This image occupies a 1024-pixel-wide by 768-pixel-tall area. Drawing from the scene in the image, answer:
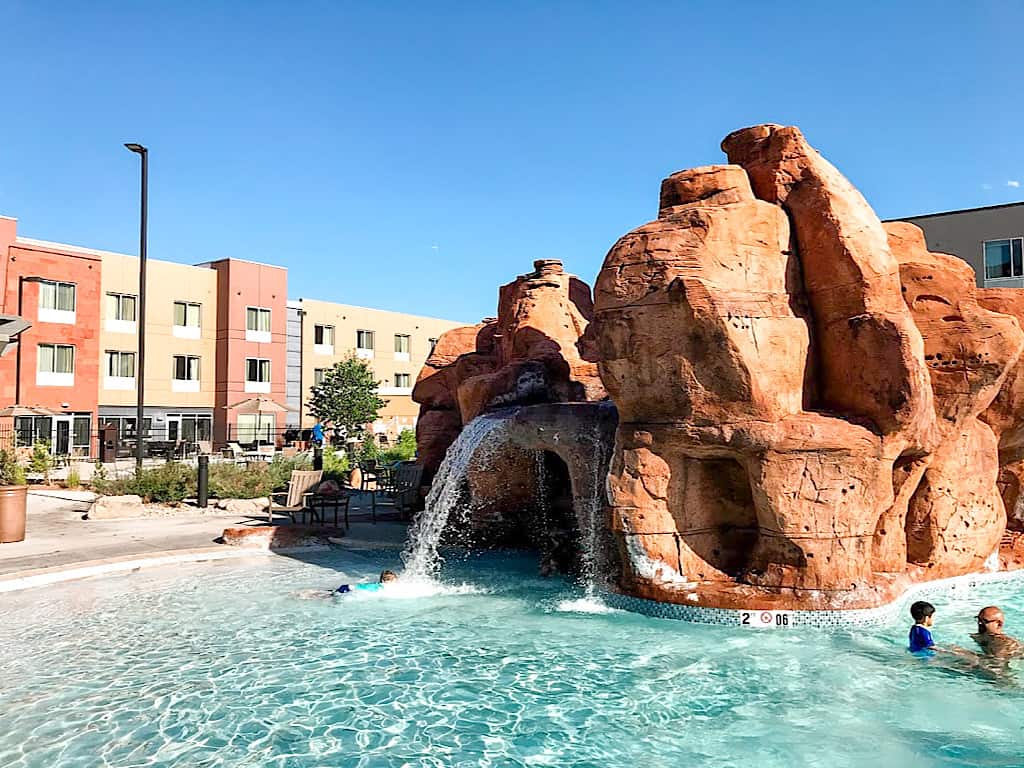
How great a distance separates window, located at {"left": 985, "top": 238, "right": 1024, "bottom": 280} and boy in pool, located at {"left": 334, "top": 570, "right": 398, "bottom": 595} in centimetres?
3074

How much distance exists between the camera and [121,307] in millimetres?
35375

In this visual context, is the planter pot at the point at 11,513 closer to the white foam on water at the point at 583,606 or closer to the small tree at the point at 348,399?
the white foam on water at the point at 583,606

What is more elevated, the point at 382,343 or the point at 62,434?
the point at 382,343

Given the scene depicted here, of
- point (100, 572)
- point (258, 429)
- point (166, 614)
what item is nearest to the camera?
point (166, 614)

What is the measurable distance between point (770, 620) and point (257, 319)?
1367 inches


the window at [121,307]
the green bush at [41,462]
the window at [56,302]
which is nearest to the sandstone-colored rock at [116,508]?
the green bush at [41,462]

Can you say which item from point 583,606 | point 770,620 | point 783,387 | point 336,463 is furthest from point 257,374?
point 770,620

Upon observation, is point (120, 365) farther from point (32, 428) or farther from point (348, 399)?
point (348, 399)

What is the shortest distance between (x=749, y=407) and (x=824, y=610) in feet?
7.57

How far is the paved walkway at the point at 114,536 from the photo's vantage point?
473 inches

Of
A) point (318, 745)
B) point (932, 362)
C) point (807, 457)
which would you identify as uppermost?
point (932, 362)

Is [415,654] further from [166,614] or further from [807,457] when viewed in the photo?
[807,457]

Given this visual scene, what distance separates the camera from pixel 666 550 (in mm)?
9797

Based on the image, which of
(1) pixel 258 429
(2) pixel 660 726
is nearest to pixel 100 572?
(2) pixel 660 726
